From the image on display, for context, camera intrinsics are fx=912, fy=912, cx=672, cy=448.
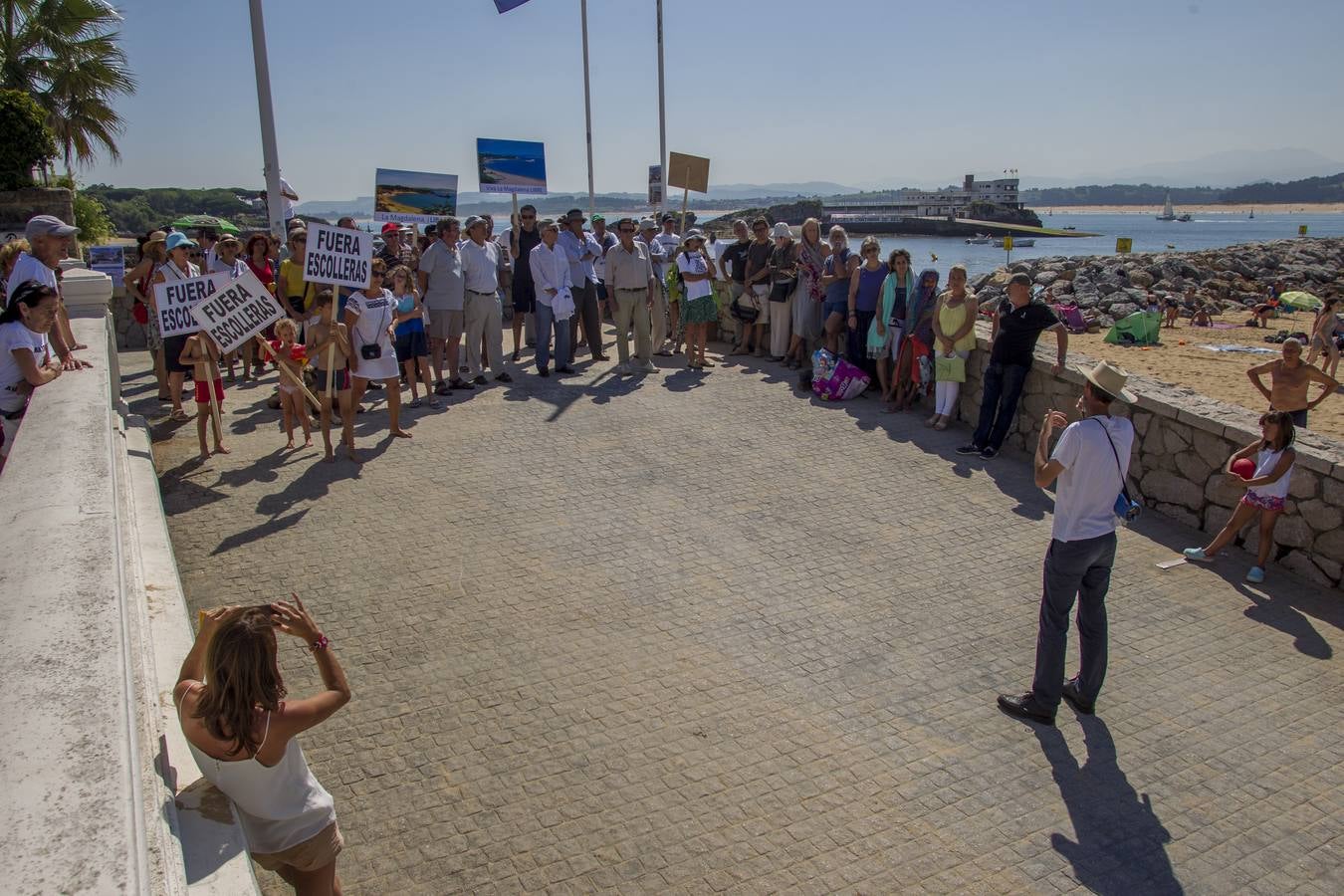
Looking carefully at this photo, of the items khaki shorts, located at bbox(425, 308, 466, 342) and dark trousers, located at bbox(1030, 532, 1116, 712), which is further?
khaki shorts, located at bbox(425, 308, 466, 342)

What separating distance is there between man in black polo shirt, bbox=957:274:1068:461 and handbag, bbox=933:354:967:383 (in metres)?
0.50

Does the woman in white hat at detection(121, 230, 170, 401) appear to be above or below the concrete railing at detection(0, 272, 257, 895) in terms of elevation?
above

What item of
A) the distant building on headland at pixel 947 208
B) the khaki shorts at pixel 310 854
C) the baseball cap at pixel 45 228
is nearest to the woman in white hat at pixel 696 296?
the baseball cap at pixel 45 228

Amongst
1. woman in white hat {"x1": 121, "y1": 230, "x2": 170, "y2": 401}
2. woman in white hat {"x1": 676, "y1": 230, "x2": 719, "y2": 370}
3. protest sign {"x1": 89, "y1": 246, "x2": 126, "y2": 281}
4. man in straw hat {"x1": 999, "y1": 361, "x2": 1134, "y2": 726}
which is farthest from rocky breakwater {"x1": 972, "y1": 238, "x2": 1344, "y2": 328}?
man in straw hat {"x1": 999, "y1": 361, "x2": 1134, "y2": 726}

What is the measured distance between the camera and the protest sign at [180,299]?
27.5 feet

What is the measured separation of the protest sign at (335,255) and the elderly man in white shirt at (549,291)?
295 centimetres

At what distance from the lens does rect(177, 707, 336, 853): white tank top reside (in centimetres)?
290

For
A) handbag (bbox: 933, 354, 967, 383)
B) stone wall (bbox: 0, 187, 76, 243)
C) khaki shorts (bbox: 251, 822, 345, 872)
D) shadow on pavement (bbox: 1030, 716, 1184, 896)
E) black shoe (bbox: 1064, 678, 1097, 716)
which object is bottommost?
shadow on pavement (bbox: 1030, 716, 1184, 896)

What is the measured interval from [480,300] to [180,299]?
11.1 feet

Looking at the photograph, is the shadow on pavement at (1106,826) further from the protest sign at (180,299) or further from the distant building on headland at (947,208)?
the distant building on headland at (947,208)

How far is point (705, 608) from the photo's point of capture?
5.89 m

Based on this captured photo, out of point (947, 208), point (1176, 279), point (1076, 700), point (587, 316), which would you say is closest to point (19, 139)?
point (587, 316)

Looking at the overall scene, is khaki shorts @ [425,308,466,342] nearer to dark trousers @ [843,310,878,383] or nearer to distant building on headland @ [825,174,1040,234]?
dark trousers @ [843,310,878,383]

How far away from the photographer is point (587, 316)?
12820 millimetres
